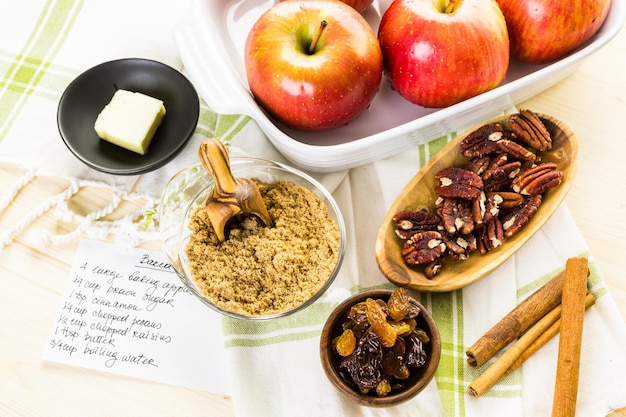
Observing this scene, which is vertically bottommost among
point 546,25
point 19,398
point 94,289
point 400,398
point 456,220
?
point 19,398

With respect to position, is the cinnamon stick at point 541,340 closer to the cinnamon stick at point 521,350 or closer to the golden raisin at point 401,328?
the cinnamon stick at point 521,350

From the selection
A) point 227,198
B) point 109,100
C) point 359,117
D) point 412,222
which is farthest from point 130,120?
point 412,222

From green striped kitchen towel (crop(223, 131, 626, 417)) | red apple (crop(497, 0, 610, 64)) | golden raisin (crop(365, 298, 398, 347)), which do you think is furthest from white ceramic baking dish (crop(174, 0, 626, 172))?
golden raisin (crop(365, 298, 398, 347))

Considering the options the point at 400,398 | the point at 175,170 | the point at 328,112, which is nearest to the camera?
the point at 400,398

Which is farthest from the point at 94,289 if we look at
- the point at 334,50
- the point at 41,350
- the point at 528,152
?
the point at 528,152

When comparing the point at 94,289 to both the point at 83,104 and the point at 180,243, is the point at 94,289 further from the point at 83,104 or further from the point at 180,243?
the point at 83,104

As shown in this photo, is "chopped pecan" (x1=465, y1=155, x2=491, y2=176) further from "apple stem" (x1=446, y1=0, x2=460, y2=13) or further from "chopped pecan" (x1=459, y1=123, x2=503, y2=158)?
"apple stem" (x1=446, y1=0, x2=460, y2=13)

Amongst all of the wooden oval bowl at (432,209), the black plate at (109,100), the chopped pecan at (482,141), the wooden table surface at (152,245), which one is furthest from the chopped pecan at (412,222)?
the black plate at (109,100)
